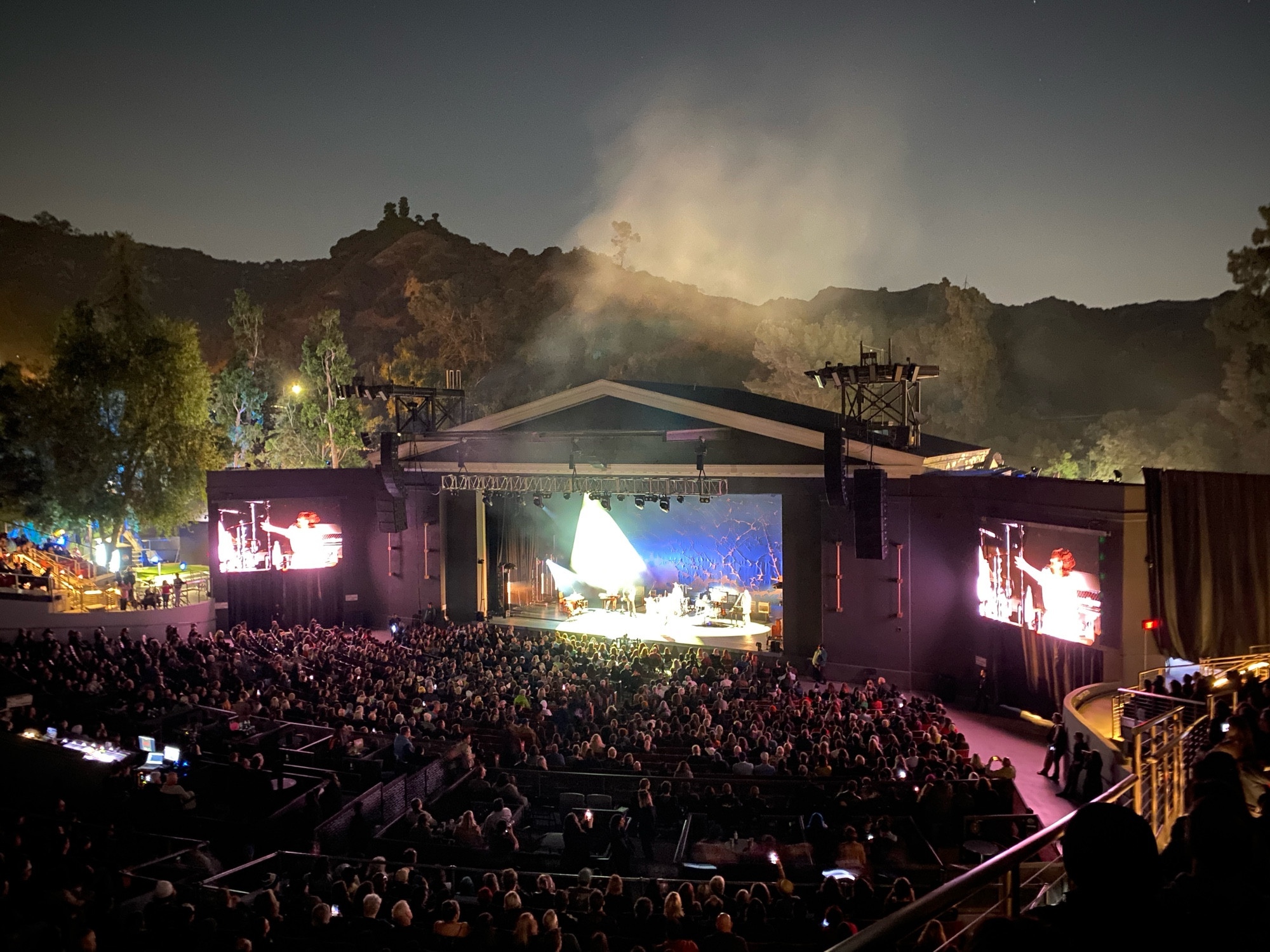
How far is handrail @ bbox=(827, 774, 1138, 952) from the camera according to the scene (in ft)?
5.63

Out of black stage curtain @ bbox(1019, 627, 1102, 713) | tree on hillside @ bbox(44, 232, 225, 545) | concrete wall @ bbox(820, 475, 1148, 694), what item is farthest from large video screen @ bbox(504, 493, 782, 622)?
tree on hillside @ bbox(44, 232, 225, 545)

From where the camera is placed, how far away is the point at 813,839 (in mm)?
10281

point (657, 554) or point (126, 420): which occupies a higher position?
point (126, 420)

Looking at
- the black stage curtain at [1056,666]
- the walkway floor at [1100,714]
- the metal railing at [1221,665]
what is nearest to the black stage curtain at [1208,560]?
the metal railing at [1221,665]

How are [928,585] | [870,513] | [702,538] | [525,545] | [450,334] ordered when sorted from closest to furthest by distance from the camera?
[870,513] < [928,585] < [702,538] < [525,545] < [450,334]

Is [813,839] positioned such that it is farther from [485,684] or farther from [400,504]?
[400,504]

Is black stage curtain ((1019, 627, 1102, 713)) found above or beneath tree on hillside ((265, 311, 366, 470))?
beneath

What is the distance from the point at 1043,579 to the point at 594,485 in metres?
11.4

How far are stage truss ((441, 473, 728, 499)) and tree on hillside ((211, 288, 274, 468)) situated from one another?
21427mm

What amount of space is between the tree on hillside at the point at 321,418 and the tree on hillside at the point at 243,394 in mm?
1147

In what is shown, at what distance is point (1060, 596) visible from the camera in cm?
1731

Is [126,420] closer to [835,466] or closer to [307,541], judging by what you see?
[307,541]

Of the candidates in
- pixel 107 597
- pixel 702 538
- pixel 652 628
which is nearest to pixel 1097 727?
pixel 652 628

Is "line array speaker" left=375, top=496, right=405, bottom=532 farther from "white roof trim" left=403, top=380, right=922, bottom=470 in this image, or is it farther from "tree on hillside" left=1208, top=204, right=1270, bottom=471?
"tree on hillside" left=1208, top=204, right=1270, bottom=471
